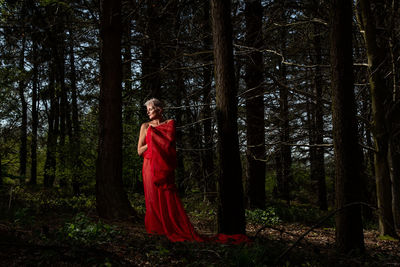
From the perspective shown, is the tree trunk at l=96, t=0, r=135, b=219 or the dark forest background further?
the tree trunk at l=96, t=0, r=135, b=219

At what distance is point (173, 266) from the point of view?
4215mm

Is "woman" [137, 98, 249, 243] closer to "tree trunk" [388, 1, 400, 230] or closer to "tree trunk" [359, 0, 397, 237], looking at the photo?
"tree trunk" [359, 0, 397, 237]

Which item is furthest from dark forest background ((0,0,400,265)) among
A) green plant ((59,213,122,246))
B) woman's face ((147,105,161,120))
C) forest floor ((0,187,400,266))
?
woman's face ((147,105,161,120))

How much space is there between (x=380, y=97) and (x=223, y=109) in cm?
389

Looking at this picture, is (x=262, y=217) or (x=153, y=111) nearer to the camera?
(x=153, y=111)

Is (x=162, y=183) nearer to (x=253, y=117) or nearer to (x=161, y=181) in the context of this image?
(x=161, y=181)

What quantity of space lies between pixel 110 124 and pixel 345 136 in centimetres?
485

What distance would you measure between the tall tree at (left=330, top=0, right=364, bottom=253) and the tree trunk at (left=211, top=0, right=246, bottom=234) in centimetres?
155

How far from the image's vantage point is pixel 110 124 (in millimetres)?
7324

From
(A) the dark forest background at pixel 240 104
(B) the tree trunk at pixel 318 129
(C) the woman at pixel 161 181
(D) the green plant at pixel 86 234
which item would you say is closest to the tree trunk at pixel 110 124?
(A) the dark forest background at pixel 240 104

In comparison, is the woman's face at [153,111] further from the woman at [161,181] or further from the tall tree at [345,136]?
the tall tree at [345,136]

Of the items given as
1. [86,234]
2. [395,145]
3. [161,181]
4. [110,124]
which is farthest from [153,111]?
[395,145]

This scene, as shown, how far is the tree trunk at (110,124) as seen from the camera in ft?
23.5

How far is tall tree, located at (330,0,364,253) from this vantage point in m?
4.71
